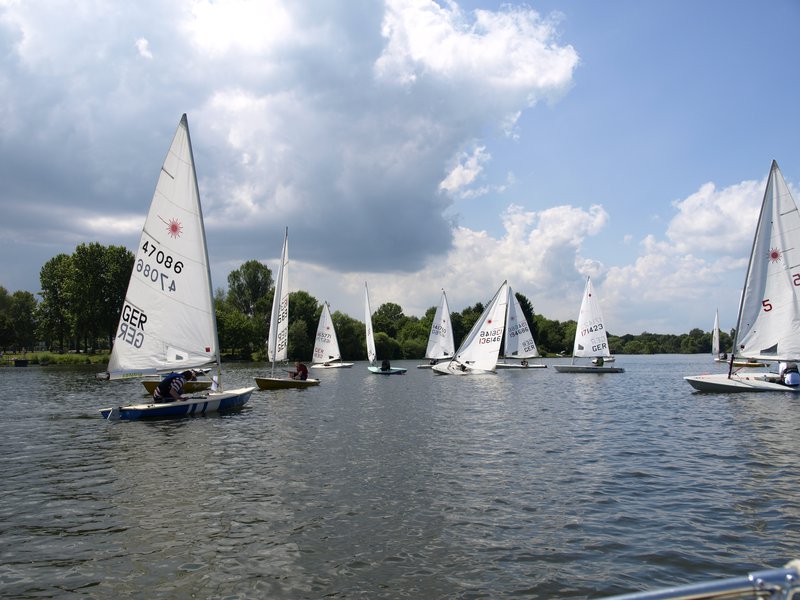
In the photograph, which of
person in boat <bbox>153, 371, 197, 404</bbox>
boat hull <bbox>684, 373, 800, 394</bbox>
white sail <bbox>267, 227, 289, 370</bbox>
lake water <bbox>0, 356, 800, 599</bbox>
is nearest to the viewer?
lake water <bbox>0, 356, 800, 599</bbox>

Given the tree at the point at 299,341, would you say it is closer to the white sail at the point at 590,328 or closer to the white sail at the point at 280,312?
the white sail at the point at 280,312

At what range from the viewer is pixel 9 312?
134500 millimetres

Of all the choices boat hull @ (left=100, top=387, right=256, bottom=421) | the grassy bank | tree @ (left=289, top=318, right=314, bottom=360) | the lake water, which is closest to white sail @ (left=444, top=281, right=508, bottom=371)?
the lake water

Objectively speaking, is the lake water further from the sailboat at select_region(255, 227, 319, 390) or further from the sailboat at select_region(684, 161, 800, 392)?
the sailboat at select_region(255, 227, 319, 390)

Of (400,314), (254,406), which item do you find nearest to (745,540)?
(254,406)

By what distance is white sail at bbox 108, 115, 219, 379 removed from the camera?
25.5m

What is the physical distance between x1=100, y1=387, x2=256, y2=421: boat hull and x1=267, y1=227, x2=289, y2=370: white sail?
18847mm

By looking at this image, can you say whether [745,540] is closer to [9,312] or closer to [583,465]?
[583,465]

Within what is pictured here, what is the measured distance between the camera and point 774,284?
31.8m

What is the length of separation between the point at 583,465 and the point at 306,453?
320 inches

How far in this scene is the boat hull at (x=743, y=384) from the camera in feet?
109

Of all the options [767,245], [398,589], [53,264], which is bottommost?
[398,589]

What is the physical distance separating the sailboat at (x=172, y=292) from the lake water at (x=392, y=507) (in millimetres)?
2749

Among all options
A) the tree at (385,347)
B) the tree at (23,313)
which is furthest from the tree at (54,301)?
the tree at (385,347)
